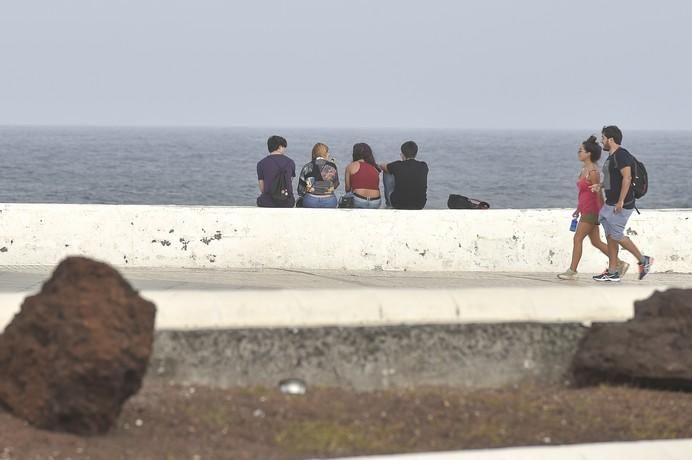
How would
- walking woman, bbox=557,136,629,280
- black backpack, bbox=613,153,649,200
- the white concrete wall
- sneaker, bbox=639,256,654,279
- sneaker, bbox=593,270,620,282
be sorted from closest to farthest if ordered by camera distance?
black backpack, bbox=613,153,649,200, walking woman, bbox=557,136,629,280, sneaker, bbox=593,270,620,282, sneaker, bbox=639,256,654,279, the white concrete wall

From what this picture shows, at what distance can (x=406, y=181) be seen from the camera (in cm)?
1587

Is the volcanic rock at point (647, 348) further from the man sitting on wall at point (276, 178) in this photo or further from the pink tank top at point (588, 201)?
the man sitting on wall at point (276, 178)

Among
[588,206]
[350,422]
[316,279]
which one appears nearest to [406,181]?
[316,279]

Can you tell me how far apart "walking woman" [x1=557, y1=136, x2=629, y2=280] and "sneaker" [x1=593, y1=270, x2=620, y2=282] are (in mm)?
74

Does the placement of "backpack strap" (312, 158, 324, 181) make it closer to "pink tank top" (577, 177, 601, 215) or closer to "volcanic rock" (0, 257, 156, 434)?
"pink tank top" (577, 177, 601, 215)

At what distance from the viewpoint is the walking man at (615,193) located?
1348cm

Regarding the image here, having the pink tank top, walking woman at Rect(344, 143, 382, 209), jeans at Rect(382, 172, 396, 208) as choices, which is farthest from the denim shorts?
walking woman at Rect(344, 143, 382, 209)

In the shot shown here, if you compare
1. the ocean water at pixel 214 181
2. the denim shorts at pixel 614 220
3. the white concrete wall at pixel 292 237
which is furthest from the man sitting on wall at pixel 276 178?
the ocean water at pixel 214 181

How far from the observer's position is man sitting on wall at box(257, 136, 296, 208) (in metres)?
15.8

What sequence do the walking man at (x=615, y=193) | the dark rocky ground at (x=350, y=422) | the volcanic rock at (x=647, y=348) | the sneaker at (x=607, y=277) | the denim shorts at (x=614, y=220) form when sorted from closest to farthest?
the dark rocky ground at (x=350, y=422), the volcanic rock at (x=647, y=348), the walking man at (x=615, y=193), the denim shorts at (x=614, y=220), the sneaker at (x=607, y=277)

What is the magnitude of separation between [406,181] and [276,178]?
1492 mm

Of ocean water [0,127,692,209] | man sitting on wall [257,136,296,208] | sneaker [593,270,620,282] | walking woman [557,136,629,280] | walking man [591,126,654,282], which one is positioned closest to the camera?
walking man [591,126,654,282]

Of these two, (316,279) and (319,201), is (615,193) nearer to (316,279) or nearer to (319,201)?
(316,279)

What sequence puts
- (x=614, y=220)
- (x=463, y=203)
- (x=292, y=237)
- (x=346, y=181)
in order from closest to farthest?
1. (x=614, y=220)
2. (x=292, y=237)
3. (x=346, y=181)
4. (x=463, y=203)
